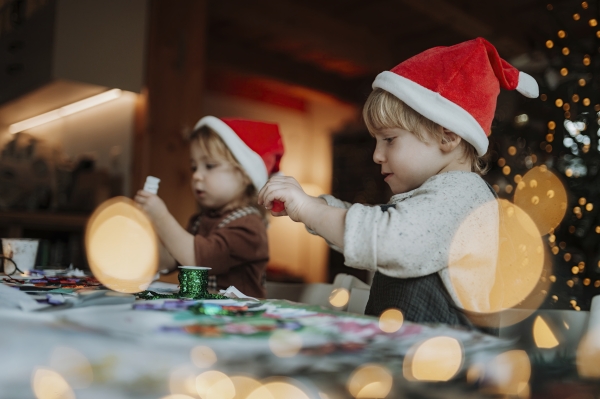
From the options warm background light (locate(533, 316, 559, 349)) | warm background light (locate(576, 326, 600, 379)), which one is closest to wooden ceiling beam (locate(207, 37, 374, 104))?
warm background light (locate(533, 316, 559, 349))

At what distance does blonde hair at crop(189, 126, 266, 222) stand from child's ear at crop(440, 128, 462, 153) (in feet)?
2.62

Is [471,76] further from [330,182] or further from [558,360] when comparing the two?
[330,182]

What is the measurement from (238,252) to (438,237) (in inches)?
31.5

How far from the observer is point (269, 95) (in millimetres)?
6395

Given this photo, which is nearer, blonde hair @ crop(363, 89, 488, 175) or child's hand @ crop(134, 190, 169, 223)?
blonde hair @ crop(363, 89, 488, 175)

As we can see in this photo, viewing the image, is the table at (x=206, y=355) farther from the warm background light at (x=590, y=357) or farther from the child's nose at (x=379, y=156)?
the child's nose at (x=379, y=156)

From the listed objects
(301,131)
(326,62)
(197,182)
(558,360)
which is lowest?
(558,360)

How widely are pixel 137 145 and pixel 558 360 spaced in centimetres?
253

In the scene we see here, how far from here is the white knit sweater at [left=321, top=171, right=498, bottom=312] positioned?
2.40 ft

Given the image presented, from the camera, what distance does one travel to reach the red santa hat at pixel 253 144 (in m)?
1.62

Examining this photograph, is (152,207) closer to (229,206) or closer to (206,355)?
(229,206)

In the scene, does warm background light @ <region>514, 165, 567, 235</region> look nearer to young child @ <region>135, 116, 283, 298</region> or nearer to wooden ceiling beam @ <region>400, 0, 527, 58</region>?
young child @ <region>135, 116, 283, 298</region>

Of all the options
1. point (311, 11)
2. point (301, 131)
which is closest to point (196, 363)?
point (311, 11)

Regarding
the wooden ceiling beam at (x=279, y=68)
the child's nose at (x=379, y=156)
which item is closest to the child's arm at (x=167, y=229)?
the child's nose at (x=379, y=156)
